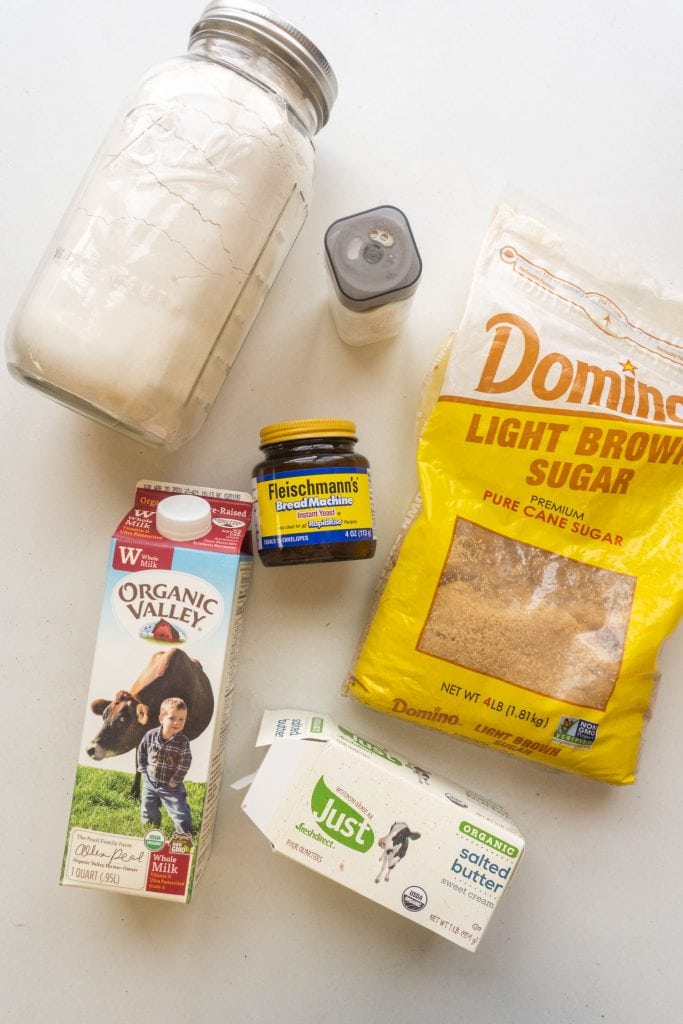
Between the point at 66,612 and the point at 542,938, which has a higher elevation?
the point at 66,612

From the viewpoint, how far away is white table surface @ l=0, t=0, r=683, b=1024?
2.67ft

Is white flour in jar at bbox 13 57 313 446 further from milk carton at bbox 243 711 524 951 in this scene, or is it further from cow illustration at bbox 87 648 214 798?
milk carton at bbox 243 711 524 951

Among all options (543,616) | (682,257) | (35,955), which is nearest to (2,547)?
(35,955)

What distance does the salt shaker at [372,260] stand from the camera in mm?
681

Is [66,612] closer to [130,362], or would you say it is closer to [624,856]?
[130,362]

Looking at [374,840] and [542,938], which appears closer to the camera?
[374,840]

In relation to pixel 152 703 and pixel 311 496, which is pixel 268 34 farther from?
pixel 152 703

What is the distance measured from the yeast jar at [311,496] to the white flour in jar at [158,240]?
13cm

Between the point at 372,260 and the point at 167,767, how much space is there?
1.81 feet

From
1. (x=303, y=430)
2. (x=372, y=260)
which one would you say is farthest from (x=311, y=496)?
(x=372, y=260)

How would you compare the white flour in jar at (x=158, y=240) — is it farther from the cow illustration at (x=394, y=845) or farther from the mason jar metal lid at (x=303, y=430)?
the cow illustration at (x=394, y=845)

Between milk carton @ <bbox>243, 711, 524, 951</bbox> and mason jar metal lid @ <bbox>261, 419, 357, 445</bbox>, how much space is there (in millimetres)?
313

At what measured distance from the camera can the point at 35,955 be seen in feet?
2.67

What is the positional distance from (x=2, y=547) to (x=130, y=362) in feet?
1.15
